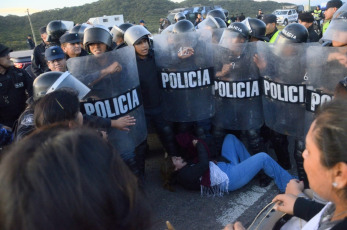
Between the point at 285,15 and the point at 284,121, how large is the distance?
3213 cm

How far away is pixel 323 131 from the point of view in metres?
1.16

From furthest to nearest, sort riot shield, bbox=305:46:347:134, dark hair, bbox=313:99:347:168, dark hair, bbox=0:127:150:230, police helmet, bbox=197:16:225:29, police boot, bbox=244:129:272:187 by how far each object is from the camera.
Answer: police helmet, bbox=197:16:225:29, police boot, bbox=244:129:272:187, riot shield, bbox=305:46:347:134, dark hair, bbox=313:99:347:168, dark hair, bbox=0:127:150:230

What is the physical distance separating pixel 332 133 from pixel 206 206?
2229 millimetres

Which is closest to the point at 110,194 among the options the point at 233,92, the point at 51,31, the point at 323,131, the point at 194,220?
the point at 323,131

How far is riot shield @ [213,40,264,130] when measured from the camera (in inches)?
138

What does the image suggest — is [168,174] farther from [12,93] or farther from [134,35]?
[12,93]

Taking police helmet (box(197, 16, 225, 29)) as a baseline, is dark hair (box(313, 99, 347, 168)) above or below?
below

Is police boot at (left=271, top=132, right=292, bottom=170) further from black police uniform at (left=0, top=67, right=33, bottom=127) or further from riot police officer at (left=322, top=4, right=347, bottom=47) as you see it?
black police uniform at (left=0, top=67, right=33, bottom=127)

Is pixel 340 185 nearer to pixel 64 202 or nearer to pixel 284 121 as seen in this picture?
pixel 64 202

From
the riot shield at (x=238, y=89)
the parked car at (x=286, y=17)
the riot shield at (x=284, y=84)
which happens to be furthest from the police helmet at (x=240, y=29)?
the parked car at (x=286, y=17)

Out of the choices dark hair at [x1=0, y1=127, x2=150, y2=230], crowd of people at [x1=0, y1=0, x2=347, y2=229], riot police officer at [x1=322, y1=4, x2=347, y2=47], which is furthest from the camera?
riot police officer at [x1=322, y1=4, x2=347, y2=47]

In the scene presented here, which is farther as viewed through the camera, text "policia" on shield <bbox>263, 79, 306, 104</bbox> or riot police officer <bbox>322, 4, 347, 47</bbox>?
text "policia" on shield <bbox>263, 79, 306, 104</bbox>

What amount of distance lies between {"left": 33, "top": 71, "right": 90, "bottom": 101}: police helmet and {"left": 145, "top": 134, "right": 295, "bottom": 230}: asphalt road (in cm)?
129

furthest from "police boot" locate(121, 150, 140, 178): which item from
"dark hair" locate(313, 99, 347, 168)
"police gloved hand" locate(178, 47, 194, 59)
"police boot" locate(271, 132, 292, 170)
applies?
"dark hair" locate(313, 99, 347, 168)
